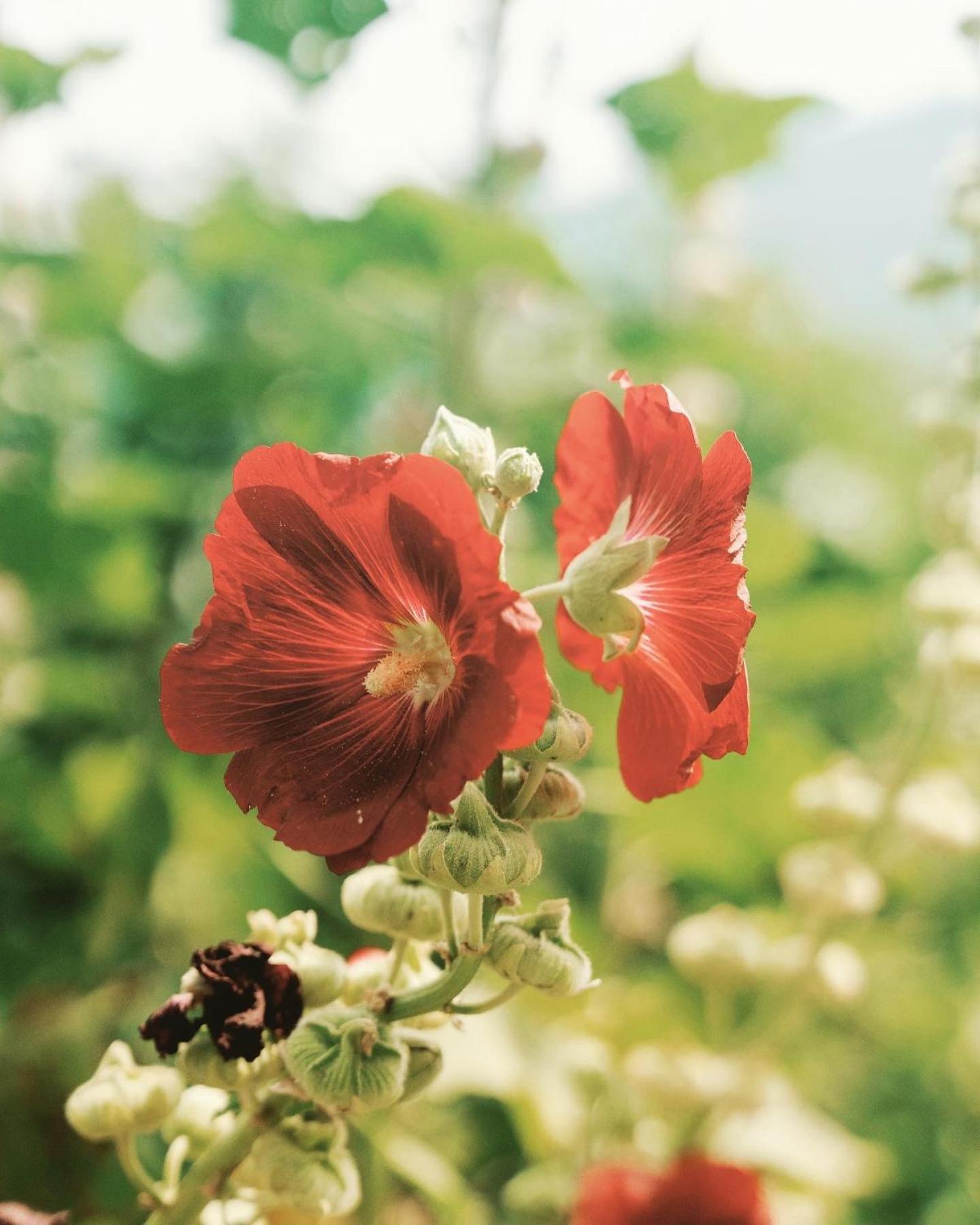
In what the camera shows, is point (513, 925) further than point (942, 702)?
No

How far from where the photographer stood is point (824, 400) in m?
3.02

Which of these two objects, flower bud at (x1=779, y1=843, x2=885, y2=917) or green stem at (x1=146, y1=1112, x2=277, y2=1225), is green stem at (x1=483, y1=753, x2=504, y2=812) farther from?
flower bud at (x1=779, y1=843, x2=885, y2=917)

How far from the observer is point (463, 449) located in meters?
0.48

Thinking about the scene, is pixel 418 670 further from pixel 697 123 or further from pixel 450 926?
pixel 697 123

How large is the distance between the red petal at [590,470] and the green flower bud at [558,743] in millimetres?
121

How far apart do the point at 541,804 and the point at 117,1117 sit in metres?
0.23

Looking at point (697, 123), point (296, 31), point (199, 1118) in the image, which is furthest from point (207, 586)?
point (199, 1118)

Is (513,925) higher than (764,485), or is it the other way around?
(513,925)

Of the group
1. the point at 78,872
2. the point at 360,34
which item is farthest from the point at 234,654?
the point at 78,872

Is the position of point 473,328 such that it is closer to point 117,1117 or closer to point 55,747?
point 55,747

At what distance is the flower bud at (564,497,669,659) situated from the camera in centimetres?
48

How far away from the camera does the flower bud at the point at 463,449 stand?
483mm

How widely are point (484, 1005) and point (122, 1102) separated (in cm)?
17

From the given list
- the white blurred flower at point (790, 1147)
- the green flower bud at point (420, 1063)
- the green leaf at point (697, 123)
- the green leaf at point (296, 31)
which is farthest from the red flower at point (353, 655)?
the green leaf at point (697, 123)
